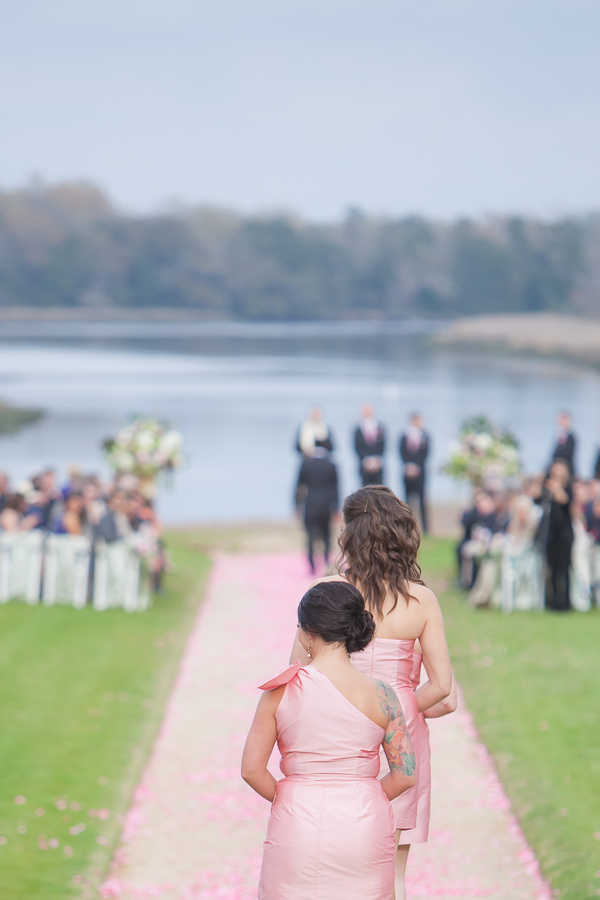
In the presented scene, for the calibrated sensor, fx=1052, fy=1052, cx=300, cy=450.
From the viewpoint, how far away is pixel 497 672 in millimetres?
9359

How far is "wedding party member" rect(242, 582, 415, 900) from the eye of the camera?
120 inches

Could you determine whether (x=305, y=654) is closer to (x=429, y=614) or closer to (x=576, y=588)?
(x=429, y=614)

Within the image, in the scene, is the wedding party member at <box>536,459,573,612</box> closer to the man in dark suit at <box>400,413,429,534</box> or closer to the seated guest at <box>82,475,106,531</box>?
the seated guest at <box>82,475,106,531</box>

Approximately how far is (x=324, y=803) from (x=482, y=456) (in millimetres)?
13964

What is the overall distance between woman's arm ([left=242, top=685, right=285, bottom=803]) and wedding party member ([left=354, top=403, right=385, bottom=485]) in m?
14.3

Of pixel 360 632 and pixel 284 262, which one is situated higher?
pixel 284 262

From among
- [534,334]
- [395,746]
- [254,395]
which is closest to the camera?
[395,746]

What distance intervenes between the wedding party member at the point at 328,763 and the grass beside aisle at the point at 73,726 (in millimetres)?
2512

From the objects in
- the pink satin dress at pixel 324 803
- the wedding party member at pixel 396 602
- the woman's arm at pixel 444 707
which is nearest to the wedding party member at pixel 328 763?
the pink satin dress at pixel 324 803

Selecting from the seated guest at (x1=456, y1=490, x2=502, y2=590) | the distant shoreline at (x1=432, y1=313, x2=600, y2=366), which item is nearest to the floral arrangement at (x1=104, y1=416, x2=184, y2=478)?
the seated guest at (x1=456, y1=490, x2=502, y2=590)

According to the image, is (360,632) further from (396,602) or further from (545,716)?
(545,716)

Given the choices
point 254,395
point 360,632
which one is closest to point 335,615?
point 360,632

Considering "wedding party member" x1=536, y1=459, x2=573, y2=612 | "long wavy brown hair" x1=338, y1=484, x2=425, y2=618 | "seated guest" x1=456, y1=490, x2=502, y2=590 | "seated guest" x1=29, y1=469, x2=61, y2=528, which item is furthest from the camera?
"seated guest" x1=29, y1=469, x2=61, y2=528

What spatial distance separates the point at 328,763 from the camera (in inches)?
120
